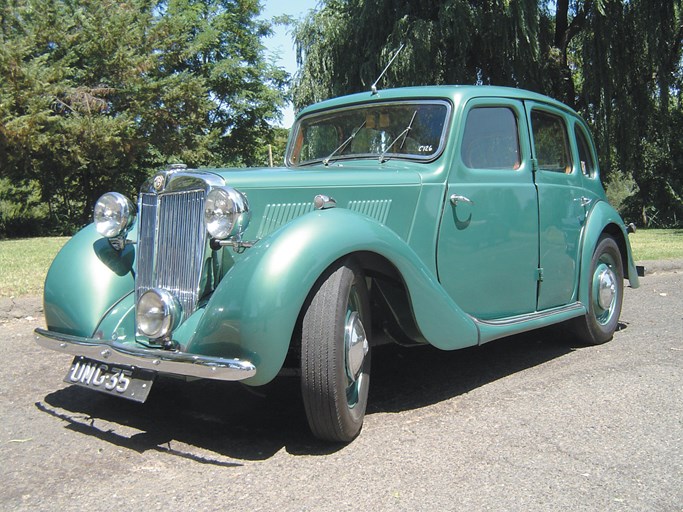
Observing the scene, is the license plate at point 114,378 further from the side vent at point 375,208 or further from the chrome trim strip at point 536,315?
the chrome trim strip at point 536,315

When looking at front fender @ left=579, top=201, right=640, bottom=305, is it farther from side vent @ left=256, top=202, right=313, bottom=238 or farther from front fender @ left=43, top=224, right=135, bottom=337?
front fender @ left=43, top=224, right=135, bottom=337

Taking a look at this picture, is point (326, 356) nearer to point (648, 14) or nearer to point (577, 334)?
point (577, 334)

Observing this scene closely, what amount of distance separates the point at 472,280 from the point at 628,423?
3.84ft

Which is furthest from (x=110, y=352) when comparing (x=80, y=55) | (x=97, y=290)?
(x=80, y=55)

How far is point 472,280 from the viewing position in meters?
4.06

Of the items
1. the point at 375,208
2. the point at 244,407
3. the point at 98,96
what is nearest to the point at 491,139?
the point at 375,208

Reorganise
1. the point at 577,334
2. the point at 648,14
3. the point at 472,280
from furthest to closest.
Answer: the point at 648,14
the point at 577,334
the point at 472,280

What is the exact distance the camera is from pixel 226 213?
3.08 metres

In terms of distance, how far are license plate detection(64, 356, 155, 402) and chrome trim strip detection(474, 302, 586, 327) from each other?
6.34 ft

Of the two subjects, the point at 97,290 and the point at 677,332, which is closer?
the point at 97,290

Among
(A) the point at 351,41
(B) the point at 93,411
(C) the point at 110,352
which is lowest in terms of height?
(B) the point at 93,411

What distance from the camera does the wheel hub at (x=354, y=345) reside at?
10.4ft

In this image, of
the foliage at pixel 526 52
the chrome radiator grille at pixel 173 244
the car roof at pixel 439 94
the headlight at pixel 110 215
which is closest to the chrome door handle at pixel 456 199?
the car roof at pixel 439 94

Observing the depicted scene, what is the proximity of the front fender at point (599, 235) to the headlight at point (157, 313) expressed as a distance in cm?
323
